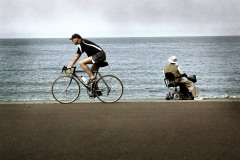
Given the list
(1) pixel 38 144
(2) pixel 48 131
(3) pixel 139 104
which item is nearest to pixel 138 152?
(1) pixel 38 144

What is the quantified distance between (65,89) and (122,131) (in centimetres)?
456

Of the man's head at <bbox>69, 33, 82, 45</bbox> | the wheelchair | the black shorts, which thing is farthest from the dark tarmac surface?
the wheelchair

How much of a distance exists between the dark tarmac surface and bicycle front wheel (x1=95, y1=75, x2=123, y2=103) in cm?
49

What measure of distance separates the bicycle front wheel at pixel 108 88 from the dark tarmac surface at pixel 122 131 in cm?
49

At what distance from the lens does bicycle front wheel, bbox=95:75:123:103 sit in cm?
1164

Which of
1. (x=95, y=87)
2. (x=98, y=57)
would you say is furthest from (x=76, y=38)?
(x=95, y=87)

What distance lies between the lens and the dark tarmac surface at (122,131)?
614 cm

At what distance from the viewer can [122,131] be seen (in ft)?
25.3

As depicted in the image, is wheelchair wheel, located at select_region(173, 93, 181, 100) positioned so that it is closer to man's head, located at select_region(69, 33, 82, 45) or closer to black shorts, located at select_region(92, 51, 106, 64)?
black shorts, located at select_region(92, 51, 106, 64)

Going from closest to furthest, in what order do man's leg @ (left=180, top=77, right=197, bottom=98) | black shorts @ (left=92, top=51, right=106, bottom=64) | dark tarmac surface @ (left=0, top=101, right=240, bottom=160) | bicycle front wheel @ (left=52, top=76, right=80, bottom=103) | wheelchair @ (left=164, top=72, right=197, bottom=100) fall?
dark tarmac surface @ (left=0, top=101, right=240, bottom=160) < black shorts @ (left=92, top=51, right=106, bottom=64) < bicycle front wheel @ (left=52, top=76, right=80, bottom=103) < wheelchair @ (left=164, top=72, right=197, bottom=100) < man's leg @ (left=180, top=77, right=197, bottom=98)

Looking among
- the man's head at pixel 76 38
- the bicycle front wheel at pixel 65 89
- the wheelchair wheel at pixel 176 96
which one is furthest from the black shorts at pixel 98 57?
the wheelchair wheel at pixel 176 96

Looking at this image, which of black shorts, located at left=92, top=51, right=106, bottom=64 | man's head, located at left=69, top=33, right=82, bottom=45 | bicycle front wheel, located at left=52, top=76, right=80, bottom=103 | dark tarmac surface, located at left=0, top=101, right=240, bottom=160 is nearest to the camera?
dark tarmac surface, located at left=0, top=101, right=240, bottom=160

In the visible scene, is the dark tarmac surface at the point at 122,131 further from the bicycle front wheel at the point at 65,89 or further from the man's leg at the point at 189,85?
the man's leg at the point at 189,85

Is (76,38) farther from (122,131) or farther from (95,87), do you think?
(122,131)
